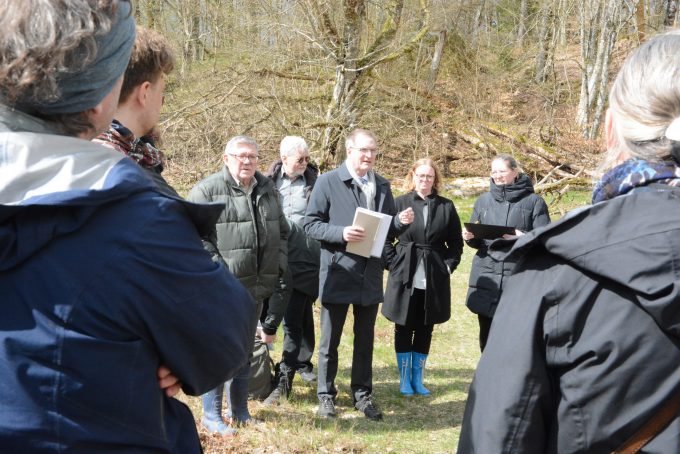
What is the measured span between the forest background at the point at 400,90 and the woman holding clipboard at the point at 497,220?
960mm

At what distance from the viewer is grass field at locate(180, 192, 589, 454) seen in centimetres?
451

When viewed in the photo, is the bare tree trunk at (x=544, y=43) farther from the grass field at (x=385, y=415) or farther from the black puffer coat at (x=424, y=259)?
the black puffer coat at (x=424, y=259)

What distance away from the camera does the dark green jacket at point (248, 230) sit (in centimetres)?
475

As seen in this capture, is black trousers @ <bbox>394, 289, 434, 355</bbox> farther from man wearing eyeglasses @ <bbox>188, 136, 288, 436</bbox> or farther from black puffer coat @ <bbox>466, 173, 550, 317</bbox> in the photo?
man wearing eyeglasses @ <bbox>188, 136, 288, 436</bbox>

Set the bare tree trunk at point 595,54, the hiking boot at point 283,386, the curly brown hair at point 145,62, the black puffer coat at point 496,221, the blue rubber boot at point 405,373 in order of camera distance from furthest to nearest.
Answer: the bare tree trunk at point 595,54 < the blue rubber boot at point 405,373 < the black puffer coat at point 496,221 < the hiking boot at point 283,386 < the curly brown hair at point 145,62

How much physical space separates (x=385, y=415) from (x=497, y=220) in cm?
206

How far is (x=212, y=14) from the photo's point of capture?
47.7 ft

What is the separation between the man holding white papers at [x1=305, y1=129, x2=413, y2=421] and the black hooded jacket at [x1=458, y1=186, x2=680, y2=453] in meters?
3.70

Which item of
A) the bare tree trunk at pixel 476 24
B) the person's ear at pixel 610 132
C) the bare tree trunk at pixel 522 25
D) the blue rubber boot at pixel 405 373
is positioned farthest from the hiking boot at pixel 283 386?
the bare tree trunk at pixel 522 25

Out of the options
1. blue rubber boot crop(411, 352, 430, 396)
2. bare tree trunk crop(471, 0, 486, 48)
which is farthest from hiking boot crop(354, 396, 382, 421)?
bare tree trunk crop(471, 0, 486, 48)

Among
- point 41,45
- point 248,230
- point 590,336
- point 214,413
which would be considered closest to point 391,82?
point 248,230

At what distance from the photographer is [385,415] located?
5617 millimetres

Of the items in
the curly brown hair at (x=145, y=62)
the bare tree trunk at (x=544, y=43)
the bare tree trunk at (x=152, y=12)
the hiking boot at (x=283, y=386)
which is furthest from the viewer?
the bare tree trunk at (x=544, y=43)

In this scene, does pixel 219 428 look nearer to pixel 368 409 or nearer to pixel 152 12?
pixel 368 409
